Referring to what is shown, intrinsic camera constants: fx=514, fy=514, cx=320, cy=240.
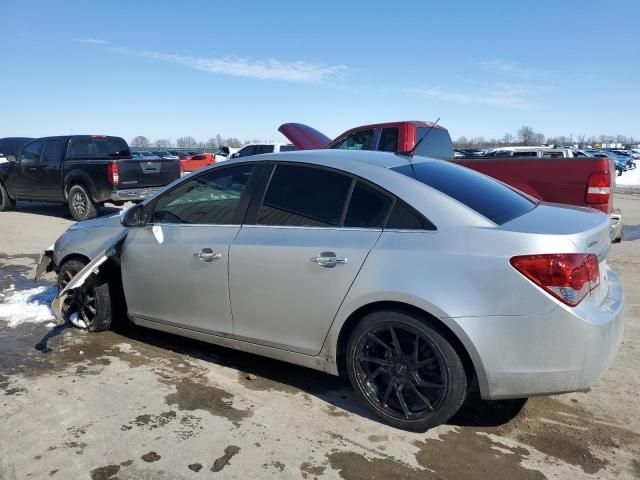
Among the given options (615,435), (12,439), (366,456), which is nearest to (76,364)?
(12,439)

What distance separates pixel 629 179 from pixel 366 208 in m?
37.7

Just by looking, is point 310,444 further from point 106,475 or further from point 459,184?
point 459,184

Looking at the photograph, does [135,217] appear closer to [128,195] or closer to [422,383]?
[422,383]

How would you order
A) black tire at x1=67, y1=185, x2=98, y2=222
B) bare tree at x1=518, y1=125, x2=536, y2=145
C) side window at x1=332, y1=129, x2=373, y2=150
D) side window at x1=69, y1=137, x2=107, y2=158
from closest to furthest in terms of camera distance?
side window at x1=332, y1=129, x2=373, y2=150 → black tire at x1=67, y1=185, x2=98, y2=222 → side window at x1=69, y1=137, x2=107, y2=158 → bare tree at x1=518, y1=125, x2=536, y2=145

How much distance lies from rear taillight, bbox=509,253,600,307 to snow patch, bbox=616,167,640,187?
32.1 metres

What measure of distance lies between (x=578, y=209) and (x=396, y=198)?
54.3 inches

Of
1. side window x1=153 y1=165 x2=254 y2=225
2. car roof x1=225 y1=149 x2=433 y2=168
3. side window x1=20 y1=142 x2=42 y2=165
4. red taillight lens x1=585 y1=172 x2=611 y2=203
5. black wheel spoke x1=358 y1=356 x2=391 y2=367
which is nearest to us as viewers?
black wheel spoke x1=358 y1=356 x2=391 y2=367

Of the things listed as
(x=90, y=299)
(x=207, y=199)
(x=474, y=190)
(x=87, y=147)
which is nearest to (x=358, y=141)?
(x=207, y=199)

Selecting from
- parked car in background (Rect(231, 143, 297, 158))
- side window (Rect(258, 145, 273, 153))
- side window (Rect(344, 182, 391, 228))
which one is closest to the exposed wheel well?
side window (Rect(344, 182, 391, 228))

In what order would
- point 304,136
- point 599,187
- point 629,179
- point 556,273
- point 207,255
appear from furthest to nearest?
point 629,179 < point 304,136 < point 599,187 < point 207,255 < point 556,273

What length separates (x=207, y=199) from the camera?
12.9 feet

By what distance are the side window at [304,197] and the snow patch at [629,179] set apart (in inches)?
1265

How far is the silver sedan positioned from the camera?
2682 millimetres

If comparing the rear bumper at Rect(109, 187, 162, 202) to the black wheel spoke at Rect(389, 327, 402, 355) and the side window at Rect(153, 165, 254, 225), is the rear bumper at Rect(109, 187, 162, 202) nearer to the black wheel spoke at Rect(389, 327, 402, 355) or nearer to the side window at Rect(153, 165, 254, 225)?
the side window at Rect(153, 165, 254, 225)
